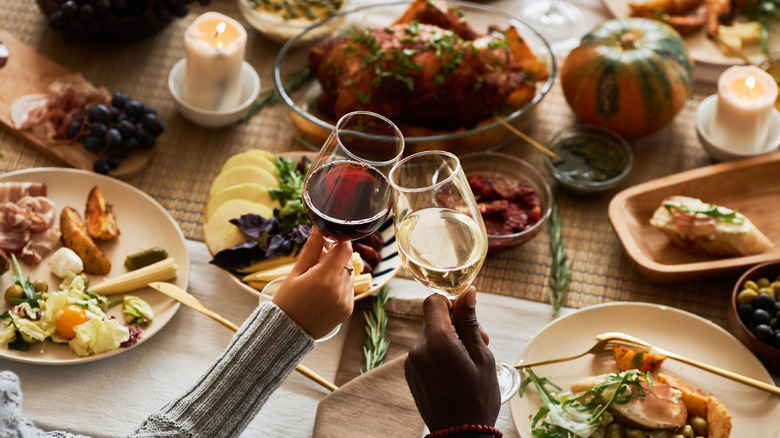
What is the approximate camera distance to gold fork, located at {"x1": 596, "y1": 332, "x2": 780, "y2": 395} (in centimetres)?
163

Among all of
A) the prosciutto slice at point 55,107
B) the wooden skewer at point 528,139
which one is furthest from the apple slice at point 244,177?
the wooden skewer at point 528,139

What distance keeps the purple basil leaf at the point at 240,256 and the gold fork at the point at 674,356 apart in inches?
33.0

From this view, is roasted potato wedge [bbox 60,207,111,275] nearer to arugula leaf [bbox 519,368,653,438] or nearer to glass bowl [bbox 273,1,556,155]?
glass bowl [bbox 273,1,556,155]

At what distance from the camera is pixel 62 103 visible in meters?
2.22

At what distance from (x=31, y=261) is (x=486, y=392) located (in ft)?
4.06

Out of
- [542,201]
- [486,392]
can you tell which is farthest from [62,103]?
[486,392]

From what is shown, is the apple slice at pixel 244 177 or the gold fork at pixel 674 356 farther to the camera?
the apple slice at pixel 244 177

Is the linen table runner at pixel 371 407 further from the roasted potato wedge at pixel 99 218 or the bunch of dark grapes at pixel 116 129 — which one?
the bunch of dark grapes at pixel 116 129

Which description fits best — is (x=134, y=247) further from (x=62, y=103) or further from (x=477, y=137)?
(x=477, y=137)

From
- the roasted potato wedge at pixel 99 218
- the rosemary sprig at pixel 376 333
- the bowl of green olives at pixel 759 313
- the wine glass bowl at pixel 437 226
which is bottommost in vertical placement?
the rosemary sprig at pixel 376 333

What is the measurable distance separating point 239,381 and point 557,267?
96 cm

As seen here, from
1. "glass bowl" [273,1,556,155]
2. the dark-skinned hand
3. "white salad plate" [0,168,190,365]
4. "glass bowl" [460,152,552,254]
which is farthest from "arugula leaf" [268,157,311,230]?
the dark-skinned hand

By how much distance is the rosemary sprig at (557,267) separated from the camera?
193cm

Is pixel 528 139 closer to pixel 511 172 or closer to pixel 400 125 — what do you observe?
pixel 511 172
